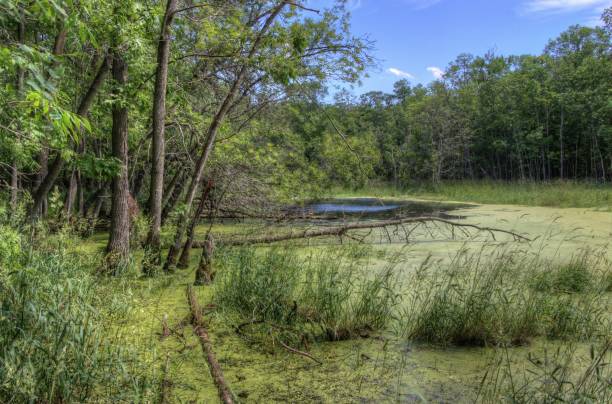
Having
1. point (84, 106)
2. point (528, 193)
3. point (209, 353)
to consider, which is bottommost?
point (209, 353)

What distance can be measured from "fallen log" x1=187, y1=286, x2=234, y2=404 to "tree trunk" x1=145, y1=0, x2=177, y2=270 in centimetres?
142

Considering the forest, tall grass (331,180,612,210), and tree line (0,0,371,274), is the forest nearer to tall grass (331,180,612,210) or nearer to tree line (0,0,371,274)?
tree line (0,0,371,274)

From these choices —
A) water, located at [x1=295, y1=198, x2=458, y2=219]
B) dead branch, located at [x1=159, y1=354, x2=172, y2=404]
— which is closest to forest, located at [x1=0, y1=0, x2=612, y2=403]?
dead branch, located at [x1=159, y1=354, x2=172, y2=404]

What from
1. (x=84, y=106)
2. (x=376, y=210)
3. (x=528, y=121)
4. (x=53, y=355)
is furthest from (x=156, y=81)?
(x=528, y=121)

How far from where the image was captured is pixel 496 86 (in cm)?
3319

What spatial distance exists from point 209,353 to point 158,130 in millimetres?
3264

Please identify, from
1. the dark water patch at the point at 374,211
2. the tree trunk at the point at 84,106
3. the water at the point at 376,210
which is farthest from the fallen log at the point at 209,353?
the water at the point at 376,210

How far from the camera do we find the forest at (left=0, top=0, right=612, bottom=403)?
2.28 meters

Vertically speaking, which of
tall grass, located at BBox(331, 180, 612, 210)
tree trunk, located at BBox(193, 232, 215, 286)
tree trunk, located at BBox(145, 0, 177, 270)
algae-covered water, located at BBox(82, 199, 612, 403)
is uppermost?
tree trunk, located at BBox(145, 0, 177, 270)

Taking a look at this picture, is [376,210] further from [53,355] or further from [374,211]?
[53,355]

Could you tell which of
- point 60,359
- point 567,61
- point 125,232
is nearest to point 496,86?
point 567,61

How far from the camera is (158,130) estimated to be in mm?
5289

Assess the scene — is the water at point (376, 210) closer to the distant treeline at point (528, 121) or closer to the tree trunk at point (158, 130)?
the tree trunk at point (158, 130)

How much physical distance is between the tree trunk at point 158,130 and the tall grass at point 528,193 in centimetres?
557
